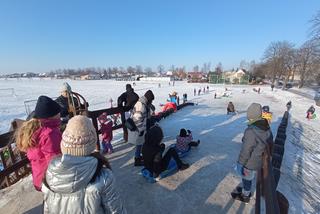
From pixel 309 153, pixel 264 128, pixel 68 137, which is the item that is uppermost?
pixel 68 137

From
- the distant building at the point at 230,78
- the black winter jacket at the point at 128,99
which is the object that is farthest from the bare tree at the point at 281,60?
the black winter jacket at the point at 128,99

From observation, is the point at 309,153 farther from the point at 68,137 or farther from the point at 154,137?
the point at 68,137

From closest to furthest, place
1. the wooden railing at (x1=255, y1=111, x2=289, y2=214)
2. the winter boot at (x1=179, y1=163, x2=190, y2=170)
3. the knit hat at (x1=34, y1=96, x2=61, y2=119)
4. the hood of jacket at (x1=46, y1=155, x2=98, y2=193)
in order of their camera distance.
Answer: the hood of jacket at (x1=46, y1=155, x2=98, y2=193) → the wooden railing at (x1=255, y1=111, x2=289, y2=214) → the knit hat at (x1=34, y1=96, x2=61, y2=119) → the winter boot at (x1=179, y1=163, x2=190, y2=170)

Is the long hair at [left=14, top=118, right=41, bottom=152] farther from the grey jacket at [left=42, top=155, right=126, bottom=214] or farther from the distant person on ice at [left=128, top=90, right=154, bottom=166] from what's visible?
the distant person on ice at [left=128, top=90, right=154, bottom=166]

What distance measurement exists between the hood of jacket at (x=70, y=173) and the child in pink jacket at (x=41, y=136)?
30.7 inches

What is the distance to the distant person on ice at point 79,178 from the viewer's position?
1.62m

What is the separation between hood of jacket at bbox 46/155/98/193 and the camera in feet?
5.25

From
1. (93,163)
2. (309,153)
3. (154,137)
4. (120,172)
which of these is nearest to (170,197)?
(154,137)

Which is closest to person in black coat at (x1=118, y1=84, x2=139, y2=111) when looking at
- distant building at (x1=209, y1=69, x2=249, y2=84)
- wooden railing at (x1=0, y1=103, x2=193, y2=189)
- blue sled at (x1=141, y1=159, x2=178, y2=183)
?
wooden railing at (x1=0, y1=103, x2=193, y2=189)

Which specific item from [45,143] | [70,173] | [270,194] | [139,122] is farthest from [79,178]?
[139,122]

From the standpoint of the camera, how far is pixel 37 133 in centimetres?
239

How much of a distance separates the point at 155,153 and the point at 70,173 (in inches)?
87.4

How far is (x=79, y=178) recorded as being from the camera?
1605 millimetres

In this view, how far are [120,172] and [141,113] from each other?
1320 millimetres
